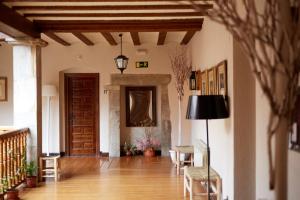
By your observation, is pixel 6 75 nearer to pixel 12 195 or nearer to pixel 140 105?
pixel 140 105

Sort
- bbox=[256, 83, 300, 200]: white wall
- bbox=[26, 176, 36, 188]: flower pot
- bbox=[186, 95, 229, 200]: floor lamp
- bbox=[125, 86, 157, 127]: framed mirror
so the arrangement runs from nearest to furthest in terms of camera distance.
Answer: bbox=[256, 83, 300, 200]: white wall → bbox=[186, 95, 229, 200]: floor lamp → bbox=[26, 176, 36, 188]: flower pot → bbox=[125, 86, 157, 127]: framed mirror

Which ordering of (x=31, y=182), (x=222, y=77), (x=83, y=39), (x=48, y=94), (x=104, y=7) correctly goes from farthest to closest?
1. (x=48, y=94)
2. (x=83, y=39)
3. (x=31, y=182)
4. (x=104, y=7)
5. (x=222, y=77)

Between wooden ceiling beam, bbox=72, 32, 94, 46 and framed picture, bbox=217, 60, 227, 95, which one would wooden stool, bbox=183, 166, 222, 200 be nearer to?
framed picture, bbox=217, 60, 227, 95

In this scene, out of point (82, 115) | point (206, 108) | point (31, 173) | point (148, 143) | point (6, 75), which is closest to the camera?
point (206, 108)

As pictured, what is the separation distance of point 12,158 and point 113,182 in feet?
5.60

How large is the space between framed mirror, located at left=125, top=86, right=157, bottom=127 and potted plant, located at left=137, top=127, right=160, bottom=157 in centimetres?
31


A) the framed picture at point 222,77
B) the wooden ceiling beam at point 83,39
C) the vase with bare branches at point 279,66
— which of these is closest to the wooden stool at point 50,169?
the wooden ceiling beam at point 83,39

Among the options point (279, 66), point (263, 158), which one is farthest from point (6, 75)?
point (279, 66)

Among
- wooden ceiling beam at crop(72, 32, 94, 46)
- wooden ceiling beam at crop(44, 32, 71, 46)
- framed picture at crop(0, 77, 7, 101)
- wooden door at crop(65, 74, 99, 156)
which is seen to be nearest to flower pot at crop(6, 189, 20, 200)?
wooden ceiling beam at crop(44, 32, 71, 46)

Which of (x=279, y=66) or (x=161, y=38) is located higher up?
(x=161, y=38)

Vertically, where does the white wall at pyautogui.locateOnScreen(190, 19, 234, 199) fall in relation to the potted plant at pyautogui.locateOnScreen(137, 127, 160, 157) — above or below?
above

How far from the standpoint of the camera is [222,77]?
4477mm

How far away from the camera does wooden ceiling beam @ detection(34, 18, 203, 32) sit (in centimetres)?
624

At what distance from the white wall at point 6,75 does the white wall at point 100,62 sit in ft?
2.78
